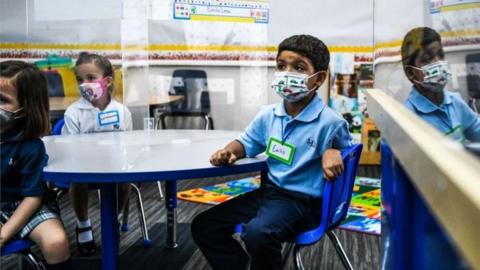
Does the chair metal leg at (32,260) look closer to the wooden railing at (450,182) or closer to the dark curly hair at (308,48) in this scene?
the dark curly hair at (308,48)

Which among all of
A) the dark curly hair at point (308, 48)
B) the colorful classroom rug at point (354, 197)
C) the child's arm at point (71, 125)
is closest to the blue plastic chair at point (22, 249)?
the dark curly hair at point (308, 48)

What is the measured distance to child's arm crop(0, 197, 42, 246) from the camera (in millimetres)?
1347

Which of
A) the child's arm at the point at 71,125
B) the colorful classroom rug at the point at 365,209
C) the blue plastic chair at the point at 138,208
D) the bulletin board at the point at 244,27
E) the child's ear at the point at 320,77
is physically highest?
the bulletin board at the point at 244,27

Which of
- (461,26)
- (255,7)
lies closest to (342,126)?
(461,26)

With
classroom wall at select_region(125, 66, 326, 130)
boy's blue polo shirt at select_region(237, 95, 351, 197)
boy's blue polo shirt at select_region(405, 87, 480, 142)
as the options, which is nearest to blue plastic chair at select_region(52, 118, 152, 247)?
boy's blue polo shirt at select_region(237, 95, 351, 197)

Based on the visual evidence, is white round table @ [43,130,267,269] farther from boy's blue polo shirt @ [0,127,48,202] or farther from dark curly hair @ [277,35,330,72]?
dark curly hair @ [277,35,330,72]

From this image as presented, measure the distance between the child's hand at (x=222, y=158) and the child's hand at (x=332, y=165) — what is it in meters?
0.28

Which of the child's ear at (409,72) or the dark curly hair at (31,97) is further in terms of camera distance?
the dark curly hair at (31,97)

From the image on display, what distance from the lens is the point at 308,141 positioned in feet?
5.43

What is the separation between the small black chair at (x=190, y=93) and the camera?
482 centimetres

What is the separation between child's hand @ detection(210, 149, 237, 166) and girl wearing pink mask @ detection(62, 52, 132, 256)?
3.28 feet

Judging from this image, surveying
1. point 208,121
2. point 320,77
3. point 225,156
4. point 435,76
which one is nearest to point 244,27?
point 208,121

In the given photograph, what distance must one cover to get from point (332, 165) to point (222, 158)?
1.07ft

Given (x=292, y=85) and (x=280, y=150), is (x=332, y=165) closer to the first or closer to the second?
(x=280, y=150)
